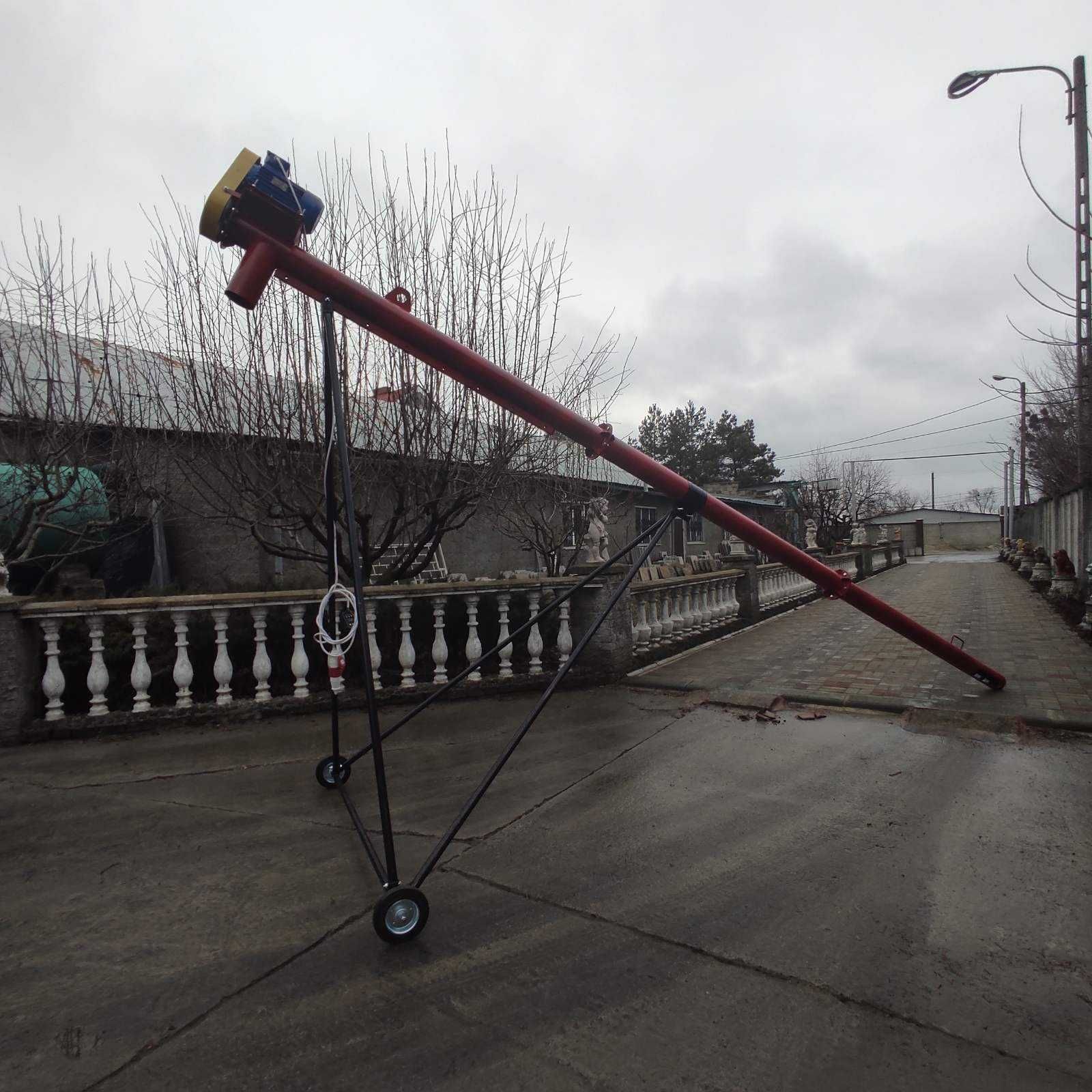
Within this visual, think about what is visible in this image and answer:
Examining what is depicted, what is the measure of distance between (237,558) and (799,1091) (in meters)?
9.51

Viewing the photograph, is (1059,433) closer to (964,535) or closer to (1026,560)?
(1026,560)

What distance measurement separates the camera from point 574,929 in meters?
2.21

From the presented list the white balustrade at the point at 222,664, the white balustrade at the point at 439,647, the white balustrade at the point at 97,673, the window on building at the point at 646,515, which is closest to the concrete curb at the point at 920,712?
the white balustrade at the point at 439,647

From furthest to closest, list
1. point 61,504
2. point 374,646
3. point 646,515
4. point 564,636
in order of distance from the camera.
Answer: point 646,515, point 61,504, point 564,636, point 374,646

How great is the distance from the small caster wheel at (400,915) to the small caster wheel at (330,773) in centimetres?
141

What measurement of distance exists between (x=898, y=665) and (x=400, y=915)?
18.8 ft

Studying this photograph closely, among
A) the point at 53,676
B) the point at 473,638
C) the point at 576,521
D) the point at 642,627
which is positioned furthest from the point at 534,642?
the point at 576,521

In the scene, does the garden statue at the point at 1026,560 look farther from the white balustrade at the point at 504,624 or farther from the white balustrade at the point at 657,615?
the white balustrade at the point at 504,624

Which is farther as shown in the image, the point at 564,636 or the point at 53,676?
the point at 564,636

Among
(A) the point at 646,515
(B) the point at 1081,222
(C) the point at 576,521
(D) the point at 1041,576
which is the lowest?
(D) the point at 1041,576

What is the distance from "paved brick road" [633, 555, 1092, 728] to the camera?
4.87m

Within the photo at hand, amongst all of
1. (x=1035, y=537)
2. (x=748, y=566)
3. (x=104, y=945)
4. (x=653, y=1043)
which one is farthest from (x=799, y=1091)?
(x=1035, y=537)

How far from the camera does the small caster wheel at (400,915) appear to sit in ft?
6.79

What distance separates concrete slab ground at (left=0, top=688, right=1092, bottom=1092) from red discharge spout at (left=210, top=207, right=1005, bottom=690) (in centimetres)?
162
